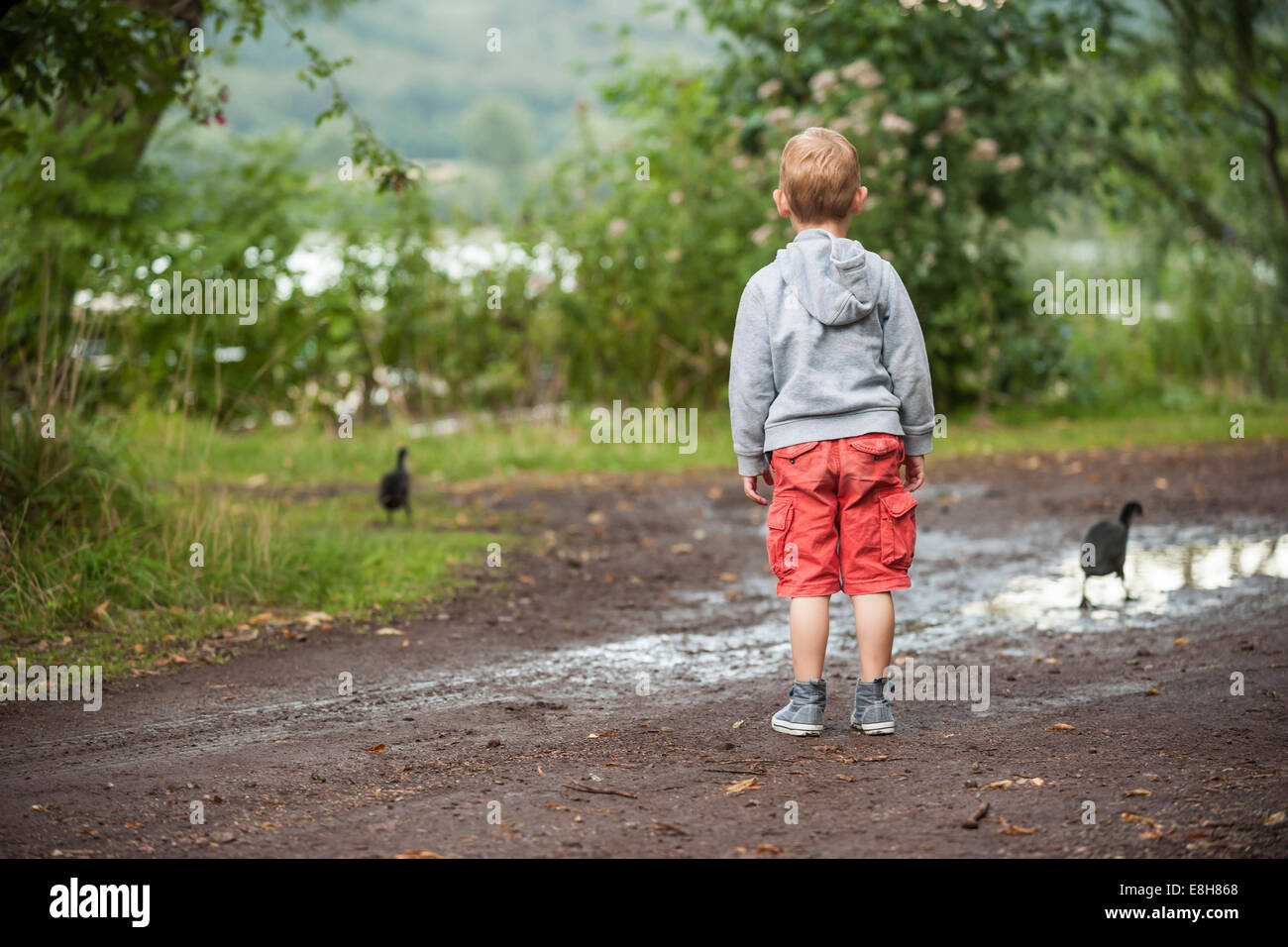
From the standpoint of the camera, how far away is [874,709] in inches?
148

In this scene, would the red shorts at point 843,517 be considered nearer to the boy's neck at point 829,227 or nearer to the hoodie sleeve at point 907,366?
the hoodie sleeve at point 907,366

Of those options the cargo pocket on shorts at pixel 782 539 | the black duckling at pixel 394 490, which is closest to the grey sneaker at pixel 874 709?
the cargo pocket on shorts at pixel 782 539

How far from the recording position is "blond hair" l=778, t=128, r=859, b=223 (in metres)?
3.77

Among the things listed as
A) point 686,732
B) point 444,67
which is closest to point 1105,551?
point 686,732

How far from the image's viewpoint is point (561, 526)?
7.85 m

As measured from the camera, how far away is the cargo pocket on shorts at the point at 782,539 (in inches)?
148

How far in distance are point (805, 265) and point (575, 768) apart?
1.68m

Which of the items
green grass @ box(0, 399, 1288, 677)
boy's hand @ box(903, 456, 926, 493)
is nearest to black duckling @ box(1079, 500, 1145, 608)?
boy's hand @ box(903, 456, 926, 493)

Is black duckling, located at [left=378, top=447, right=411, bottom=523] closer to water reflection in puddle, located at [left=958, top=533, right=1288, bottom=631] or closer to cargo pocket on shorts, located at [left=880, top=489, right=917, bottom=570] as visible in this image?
water reflection in puddle, located at [left=958, top=533, right=1288, bottom=631]

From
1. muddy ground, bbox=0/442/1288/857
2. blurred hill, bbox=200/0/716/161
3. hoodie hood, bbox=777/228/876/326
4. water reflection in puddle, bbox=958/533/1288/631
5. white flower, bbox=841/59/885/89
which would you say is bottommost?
muddy ground, bbox=0/442/1288/857

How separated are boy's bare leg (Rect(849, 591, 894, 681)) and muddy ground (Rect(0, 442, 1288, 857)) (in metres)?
0.23

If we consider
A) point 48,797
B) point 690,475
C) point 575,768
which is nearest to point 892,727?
point 575,768

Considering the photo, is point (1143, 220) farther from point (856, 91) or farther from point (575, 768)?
point (575, 768)

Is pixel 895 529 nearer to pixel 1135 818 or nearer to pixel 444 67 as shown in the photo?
pixel 1135 818
